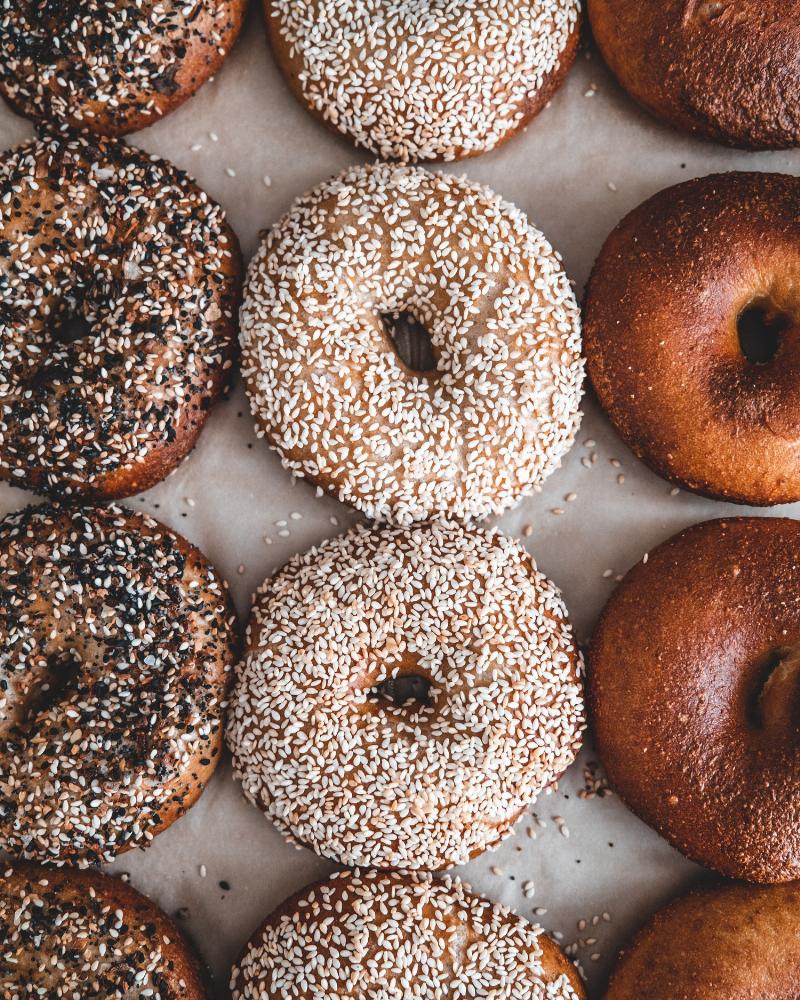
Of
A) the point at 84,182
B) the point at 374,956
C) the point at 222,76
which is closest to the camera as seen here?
the point at 374,956

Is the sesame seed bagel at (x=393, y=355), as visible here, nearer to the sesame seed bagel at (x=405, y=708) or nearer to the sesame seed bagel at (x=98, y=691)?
the sesame seed bagel at (x=405, y=708)

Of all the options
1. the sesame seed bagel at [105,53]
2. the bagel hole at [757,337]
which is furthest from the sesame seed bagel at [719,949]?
the sesame seed bagel at [105,53]

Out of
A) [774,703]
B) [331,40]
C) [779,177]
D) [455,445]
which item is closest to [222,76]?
[331,40]

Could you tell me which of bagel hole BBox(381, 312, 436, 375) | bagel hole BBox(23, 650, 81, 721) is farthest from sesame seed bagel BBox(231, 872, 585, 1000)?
bagel hole BBox(381, 312, 436, 375)

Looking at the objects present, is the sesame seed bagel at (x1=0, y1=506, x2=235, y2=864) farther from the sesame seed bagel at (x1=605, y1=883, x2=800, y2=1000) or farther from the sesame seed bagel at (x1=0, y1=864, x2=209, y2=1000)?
the sesame seed bagel at (x1=605, y1=883, x2=800, y2=1000)

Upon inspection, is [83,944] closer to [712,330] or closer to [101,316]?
[101,316]

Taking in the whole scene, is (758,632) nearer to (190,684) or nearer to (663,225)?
(663,225)

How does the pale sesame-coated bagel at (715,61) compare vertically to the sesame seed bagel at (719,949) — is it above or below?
above
